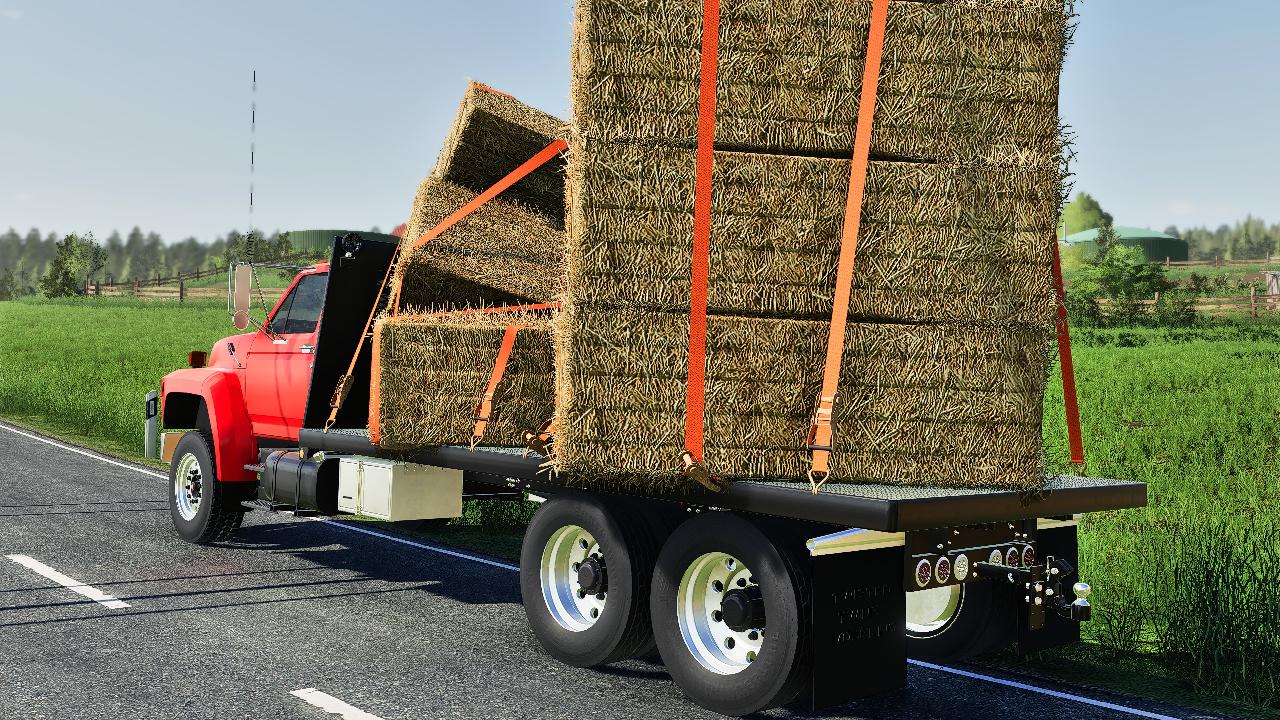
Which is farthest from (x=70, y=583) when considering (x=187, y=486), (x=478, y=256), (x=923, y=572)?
(x=923, y=572)

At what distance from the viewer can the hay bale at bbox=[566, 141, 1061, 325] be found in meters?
5.19

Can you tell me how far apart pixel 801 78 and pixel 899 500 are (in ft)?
6.64

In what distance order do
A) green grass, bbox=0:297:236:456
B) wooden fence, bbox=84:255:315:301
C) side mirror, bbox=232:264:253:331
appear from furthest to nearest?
wooden fence, bbox=84:255:315:301, green grass, bbox=0:297:236:456, side mirror, bbox=232:264:253:331

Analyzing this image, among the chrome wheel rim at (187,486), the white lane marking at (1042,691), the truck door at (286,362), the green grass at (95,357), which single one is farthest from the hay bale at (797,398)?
the green grass at (95,357)

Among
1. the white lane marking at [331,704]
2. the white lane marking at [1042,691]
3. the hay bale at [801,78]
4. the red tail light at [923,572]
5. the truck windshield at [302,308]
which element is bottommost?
the white lane marking at [331,704]

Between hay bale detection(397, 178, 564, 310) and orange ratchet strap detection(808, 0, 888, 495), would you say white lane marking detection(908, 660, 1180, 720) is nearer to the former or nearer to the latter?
orange ratchet strap detection(808, 0, 888, 495)

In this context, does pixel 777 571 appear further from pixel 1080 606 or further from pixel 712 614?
pixel 1080 606

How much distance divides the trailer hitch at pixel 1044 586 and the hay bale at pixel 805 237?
3.84 feet

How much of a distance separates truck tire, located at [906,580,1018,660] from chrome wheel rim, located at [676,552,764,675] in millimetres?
1196

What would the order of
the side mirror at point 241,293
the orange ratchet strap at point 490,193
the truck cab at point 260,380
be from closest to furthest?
the orange ratchet strap at point 490,193
the side mirror at point 241,293
the truck cab at point 260,380

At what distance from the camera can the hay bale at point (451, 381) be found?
23.9ft

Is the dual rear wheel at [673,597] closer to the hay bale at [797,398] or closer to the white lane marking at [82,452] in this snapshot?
the hay bale at [797,398]

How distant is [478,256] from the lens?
28.3ft


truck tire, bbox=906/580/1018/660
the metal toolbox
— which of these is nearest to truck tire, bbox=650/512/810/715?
truck tire, bbox=906/580/1018/660
